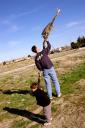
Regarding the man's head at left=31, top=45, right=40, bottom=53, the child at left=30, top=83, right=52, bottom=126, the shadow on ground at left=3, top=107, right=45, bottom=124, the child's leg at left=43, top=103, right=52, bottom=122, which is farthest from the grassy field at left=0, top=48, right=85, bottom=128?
the man's head at left=31, top=45, right=40, bottom=53

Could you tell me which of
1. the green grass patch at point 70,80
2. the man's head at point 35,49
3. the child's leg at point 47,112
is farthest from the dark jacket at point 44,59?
the child's leg at point 47,112

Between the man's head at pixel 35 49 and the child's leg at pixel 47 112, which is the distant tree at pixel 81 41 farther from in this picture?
the child's leg at pixel 47 112

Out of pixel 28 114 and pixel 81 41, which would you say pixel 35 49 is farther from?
pixel 81 41

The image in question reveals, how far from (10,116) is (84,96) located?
3.10 m

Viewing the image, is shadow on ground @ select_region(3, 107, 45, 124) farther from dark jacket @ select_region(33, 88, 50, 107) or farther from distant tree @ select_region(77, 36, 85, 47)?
distant tree @ select_region(77, 36, 85, 47)

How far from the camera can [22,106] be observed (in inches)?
495

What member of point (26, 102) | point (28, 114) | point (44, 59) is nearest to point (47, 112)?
point (28, 114)

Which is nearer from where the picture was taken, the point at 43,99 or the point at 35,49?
the point at 43,99

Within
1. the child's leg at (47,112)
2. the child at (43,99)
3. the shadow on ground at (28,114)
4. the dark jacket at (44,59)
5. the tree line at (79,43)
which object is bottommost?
the shadow on ground at (28,114)

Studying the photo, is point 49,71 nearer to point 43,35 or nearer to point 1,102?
point 43,35

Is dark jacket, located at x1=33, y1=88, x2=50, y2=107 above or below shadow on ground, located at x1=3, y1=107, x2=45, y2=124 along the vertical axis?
above

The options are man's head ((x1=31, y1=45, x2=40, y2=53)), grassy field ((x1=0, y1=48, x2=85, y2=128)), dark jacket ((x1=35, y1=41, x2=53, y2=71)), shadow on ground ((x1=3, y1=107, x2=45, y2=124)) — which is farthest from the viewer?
dark jacket ((x1=35, y1=41, x2=53, y2=71))

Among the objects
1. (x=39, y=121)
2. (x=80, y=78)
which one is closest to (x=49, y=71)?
(x=39, y=121)

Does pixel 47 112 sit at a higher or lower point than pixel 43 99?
lower
